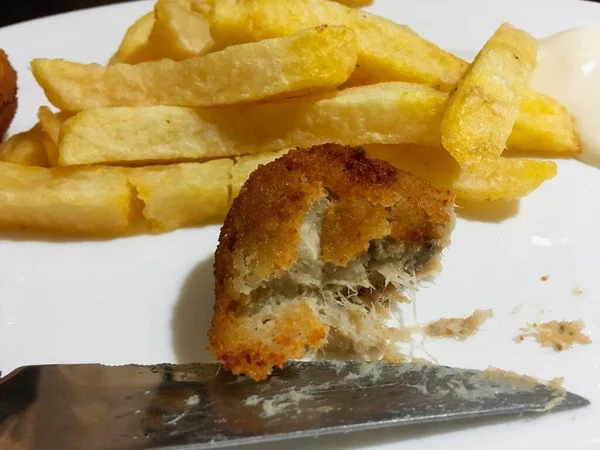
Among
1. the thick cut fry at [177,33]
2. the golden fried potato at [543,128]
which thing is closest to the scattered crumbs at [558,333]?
the golden fried potato at [543,128]

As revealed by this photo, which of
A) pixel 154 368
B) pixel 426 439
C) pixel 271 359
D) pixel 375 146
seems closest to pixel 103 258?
pixel 154 368

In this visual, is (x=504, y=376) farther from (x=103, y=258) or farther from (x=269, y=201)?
(x=103, y=258)

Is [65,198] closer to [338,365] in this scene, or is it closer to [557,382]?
[338,365]

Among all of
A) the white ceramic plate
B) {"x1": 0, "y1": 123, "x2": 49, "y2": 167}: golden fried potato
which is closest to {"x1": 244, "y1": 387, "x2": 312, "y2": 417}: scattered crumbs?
the white ceramic plate

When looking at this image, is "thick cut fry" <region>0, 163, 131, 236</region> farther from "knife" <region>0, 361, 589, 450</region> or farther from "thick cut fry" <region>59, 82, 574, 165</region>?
"knife" <region>0, 361, 589, 450</region>

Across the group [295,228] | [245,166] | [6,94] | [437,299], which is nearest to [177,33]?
[245,166]
